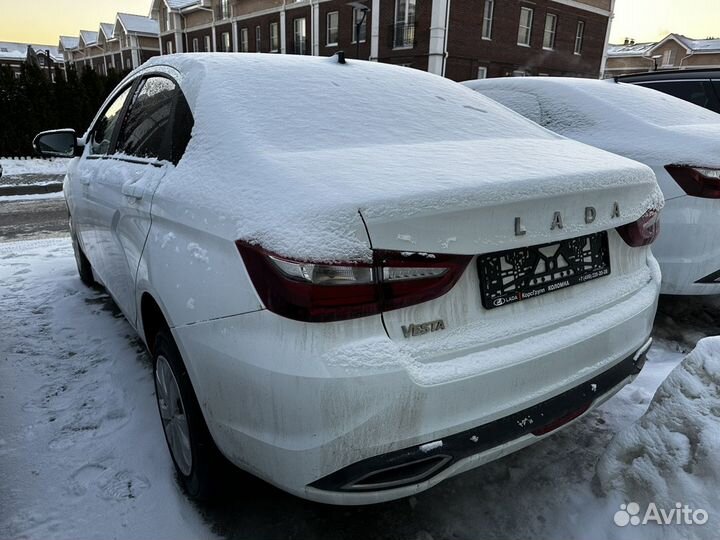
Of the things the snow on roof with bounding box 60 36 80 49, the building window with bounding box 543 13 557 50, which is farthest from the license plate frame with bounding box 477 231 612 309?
the snow on roof with bounding box 60 36 80 49

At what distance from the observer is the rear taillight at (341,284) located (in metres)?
1.32

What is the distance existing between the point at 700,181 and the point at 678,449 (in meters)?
1.75

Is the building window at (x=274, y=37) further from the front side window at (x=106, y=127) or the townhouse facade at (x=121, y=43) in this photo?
the front side window at (x=106, y=127)

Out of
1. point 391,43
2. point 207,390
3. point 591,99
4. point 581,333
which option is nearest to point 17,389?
point 207,390

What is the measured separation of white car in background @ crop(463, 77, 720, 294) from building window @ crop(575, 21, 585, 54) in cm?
3149

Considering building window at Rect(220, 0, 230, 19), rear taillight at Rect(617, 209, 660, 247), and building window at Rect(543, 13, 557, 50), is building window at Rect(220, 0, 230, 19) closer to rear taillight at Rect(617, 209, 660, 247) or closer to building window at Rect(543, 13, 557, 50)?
building window at Rect(543, 13, 557, 50)

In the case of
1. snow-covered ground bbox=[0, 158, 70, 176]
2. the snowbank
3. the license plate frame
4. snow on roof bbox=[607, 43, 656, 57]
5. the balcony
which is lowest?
snow-covered ground bbox=[0, 158, 70, 176]

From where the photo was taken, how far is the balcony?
2497 cm

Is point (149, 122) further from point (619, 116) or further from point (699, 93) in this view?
point (699, 93)

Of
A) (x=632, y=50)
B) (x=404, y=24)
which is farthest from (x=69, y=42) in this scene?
(x=632, y=50)

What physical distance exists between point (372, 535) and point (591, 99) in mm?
3206

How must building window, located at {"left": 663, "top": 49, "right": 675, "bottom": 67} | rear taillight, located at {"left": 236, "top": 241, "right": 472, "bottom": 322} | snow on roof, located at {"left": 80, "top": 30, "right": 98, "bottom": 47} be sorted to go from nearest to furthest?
rear taillight, located at {"left": 236, "top": 241, "right": 472, "bottom": 322} → building window, located at {"left": 663, "top": 49, "right": 675, "bottom": 67} → snow on roof, located at {"left": 80, "top": 30, "right": 98, "bottom": 47}

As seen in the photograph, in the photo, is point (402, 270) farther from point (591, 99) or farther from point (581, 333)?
point (591, 99)

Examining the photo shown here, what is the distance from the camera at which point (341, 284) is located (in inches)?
52.2
